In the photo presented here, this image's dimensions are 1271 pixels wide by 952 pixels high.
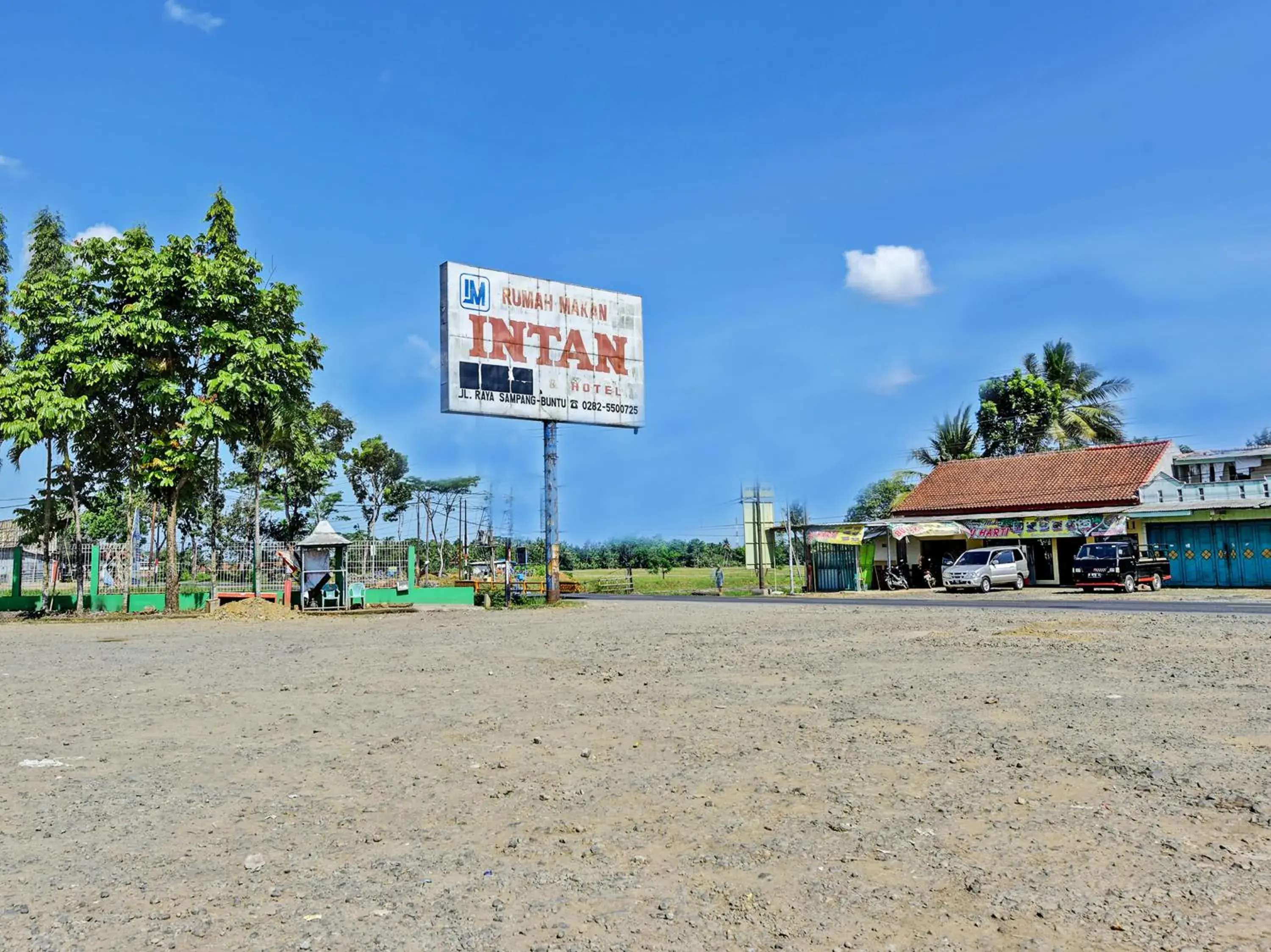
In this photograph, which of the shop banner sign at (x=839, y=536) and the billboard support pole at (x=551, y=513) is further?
the shop banner sign at (x=839, y=536)

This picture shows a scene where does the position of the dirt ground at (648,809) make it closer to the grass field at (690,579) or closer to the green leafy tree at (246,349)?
the green leafy tree at (246,349)

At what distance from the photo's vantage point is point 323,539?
2861cm

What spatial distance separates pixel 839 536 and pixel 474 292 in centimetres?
2000

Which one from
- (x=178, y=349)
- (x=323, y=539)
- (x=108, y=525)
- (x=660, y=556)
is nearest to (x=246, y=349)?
(x=178, y=349)

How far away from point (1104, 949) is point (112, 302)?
29657mm

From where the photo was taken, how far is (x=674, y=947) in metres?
3.87

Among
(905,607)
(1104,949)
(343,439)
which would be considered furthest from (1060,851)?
(343,439)

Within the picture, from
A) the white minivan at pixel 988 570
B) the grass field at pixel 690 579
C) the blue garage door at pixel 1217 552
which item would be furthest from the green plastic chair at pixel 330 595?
the blue garage door at pixel 1217 552

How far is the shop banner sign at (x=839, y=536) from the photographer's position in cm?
4109

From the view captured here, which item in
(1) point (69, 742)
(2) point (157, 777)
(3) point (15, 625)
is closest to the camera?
(2) point (157, 777)

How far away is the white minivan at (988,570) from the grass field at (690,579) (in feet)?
30.2

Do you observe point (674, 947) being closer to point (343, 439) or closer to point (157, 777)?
point (157, 777)

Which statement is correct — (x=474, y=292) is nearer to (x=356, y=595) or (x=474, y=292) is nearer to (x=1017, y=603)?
(x=356, y=595)

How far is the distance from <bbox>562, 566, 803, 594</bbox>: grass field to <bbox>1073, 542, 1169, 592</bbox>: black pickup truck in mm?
13863
